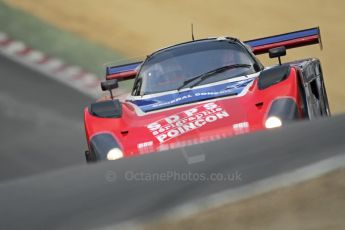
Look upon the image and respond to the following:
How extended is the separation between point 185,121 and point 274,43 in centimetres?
374

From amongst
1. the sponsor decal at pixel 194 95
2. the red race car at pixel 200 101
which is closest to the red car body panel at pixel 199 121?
the red race car at pixel 200 101

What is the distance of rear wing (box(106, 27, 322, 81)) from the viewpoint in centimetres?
994

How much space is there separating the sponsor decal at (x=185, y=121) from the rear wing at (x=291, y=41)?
3352 mm

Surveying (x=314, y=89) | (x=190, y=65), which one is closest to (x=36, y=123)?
(x=190, y=65)

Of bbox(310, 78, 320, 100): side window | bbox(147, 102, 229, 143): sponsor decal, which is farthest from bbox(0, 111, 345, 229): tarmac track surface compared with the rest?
bbox(310, 78, 320, 100): side window

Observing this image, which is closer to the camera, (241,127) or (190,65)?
(241,127)

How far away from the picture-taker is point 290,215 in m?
3.84

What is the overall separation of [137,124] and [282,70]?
1264 millimetres

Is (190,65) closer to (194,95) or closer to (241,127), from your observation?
(194,95)

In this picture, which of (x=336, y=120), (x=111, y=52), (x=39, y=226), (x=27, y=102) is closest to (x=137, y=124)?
(x=336, y=120)

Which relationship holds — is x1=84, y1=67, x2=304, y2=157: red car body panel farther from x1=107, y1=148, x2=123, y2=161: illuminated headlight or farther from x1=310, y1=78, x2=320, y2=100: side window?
x1=310, y1=78, x2=320, y2=100: side window

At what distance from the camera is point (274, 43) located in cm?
1017

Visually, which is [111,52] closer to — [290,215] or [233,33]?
[233,33]

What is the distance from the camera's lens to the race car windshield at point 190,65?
7.92m
